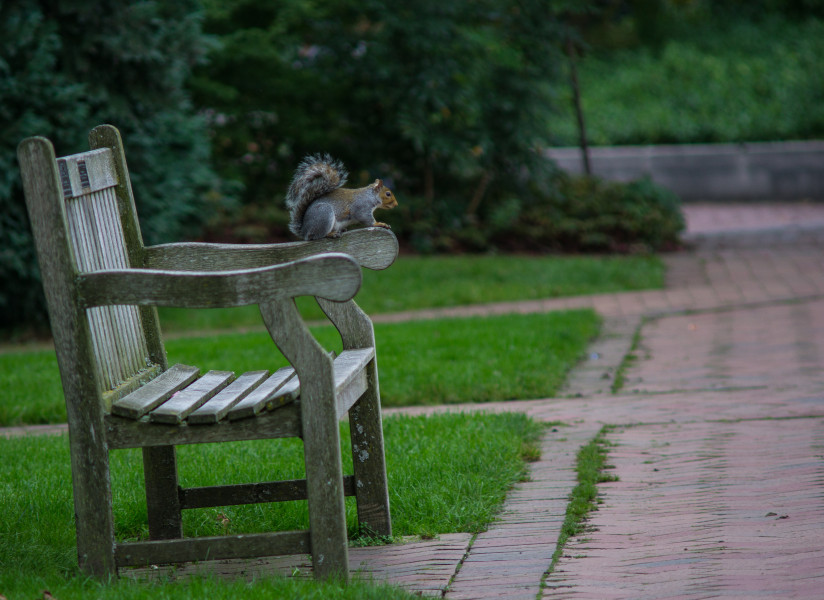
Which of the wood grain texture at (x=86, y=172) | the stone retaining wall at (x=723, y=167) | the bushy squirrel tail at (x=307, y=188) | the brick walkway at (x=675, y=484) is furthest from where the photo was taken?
the stone retaining wall at (x=723, y=167)

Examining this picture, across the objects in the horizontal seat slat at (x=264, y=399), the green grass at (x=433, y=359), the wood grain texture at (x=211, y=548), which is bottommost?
the green grass at (x=433, y=359)

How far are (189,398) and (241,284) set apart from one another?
47 cm

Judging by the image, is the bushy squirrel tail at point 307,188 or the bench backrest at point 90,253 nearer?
the bench backrest at point 90,253

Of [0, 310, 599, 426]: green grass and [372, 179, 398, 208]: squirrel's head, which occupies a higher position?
[372, 179, 398, 208]: squirrel's head

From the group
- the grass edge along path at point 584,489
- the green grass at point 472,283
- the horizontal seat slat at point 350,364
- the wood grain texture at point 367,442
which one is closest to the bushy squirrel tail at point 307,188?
the wood grain texture at point 367,442

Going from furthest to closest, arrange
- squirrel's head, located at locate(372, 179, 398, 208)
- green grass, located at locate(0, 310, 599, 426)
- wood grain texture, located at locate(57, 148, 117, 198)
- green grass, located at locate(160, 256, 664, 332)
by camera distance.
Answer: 1. green grass, located at locate(160, 256, 664, 332)
2. green grass, located at locate(0, 310, 599, 426)
3. squirrel's head, located at locate(372, 179, 398, 208)
4. wood grain texture, located at locate(57, 148, 117, 198)

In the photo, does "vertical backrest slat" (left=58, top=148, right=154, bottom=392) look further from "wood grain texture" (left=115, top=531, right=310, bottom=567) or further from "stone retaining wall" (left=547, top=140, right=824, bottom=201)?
"stone retaining wall" (left=547, top=140, right=824, bottom=201)

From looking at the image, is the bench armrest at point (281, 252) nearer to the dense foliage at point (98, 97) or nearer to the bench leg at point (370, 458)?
the bench leg at point (370, 458)

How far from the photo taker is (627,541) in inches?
121

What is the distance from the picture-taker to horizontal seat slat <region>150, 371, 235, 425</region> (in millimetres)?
2600

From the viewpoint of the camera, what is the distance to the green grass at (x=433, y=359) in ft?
17.8

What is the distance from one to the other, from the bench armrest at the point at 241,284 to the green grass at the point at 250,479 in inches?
32.9

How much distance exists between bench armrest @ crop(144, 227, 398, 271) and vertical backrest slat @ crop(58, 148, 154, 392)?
0.20 meters

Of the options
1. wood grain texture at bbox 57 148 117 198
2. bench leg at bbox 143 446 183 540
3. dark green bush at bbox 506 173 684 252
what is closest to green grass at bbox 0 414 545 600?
bench leg at bbox 143 446 183 540
